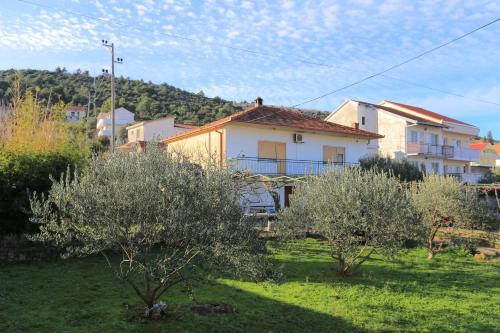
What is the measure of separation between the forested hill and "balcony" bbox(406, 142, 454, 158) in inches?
914

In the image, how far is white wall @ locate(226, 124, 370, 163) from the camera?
949 inches

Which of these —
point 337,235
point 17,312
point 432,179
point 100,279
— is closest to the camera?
point 17,312

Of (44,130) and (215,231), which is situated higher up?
(44,130)

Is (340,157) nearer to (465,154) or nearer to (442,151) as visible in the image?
(442,151)

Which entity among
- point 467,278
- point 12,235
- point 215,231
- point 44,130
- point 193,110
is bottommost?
point 467,278

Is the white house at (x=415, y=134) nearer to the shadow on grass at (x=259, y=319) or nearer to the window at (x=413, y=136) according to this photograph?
the window at (x=413, y=136)

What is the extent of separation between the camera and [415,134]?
37312mm

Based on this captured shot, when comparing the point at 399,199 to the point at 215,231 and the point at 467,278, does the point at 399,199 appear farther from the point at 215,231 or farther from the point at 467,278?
the point at 215,231

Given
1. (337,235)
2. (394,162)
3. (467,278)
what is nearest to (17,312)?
(337,235)

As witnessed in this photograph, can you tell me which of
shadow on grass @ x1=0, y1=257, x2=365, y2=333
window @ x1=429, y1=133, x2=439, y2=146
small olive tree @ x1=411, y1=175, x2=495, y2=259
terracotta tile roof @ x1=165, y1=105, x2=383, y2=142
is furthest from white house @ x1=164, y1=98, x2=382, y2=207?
shadow on grass @ x1=0, y1=257, x2=365, y2=333

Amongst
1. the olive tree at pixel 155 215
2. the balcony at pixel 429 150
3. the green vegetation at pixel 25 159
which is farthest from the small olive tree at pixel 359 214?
the balcony at pixel 429 150

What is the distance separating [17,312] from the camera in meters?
6.92

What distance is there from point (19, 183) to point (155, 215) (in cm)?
659

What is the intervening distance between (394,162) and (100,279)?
24202 millimetres
